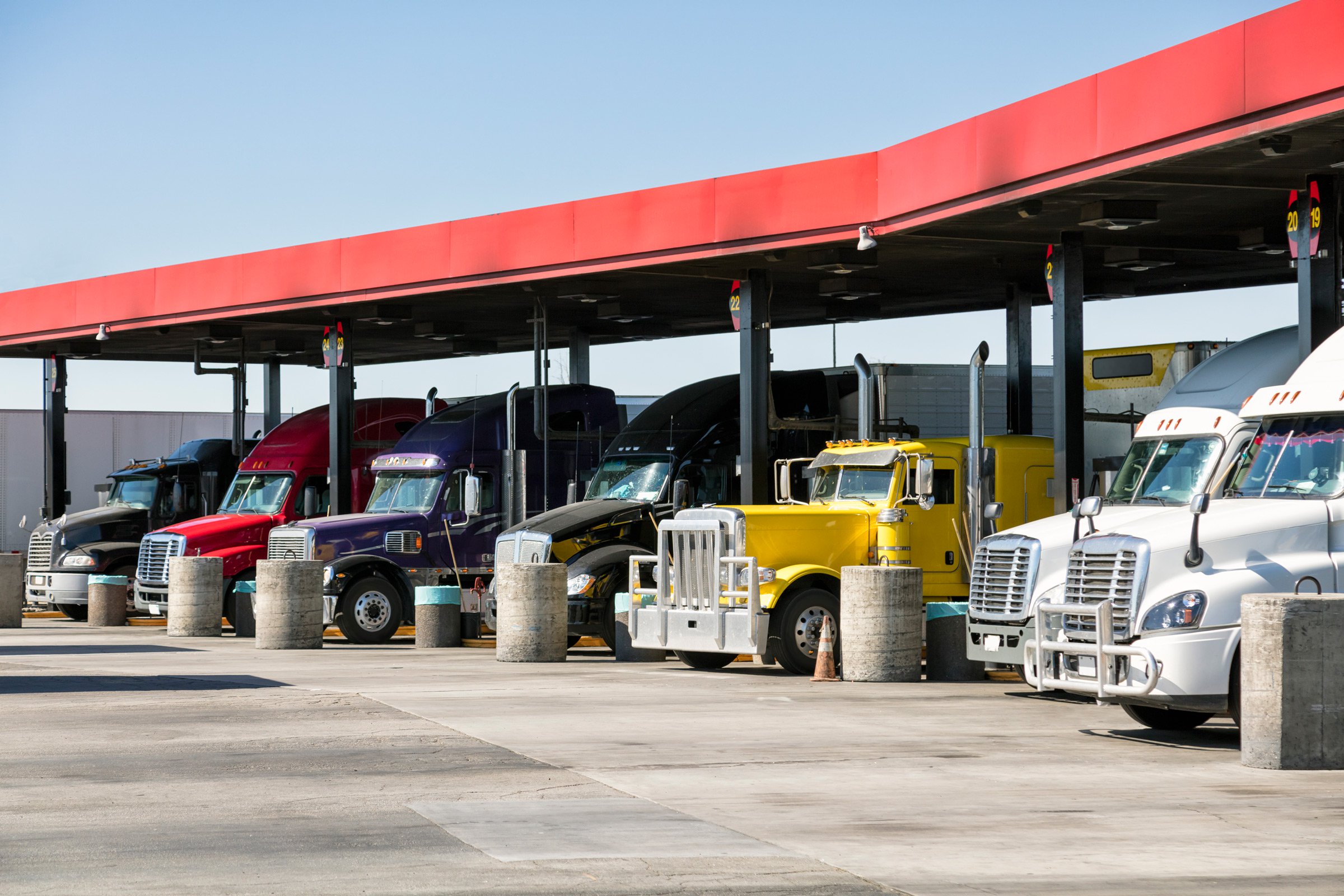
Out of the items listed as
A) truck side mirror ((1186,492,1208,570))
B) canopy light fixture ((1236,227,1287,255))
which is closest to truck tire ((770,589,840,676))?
truck side mirror ((1186,492,1208,570))

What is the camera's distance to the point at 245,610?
27641 mm

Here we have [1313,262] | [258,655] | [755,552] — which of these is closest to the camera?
[1313,262]

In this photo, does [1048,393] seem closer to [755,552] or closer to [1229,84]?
[755,552]

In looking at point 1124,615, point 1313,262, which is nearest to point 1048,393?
point 1313,262

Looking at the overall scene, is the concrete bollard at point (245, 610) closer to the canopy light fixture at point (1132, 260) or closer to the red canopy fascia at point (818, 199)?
the red canopy fascia at point (818, 199)

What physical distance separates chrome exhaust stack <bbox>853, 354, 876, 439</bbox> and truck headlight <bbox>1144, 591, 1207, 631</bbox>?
8.54 metres

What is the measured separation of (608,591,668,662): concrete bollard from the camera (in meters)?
21.5

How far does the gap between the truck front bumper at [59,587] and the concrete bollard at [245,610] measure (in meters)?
5.11

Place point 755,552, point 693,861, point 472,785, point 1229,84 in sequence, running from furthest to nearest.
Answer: point 755,552 < point 1229,84 < point 472,785 < point 693,861

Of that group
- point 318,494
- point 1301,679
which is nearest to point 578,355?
point 318,494

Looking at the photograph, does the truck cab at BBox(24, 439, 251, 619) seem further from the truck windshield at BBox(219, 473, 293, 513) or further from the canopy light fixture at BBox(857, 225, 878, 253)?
the canopy light fixture at BBox(857, 225, 878, 253)

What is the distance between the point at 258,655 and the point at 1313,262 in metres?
13.4

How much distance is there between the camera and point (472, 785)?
10695mm

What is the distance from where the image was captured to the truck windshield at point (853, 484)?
2025cm
